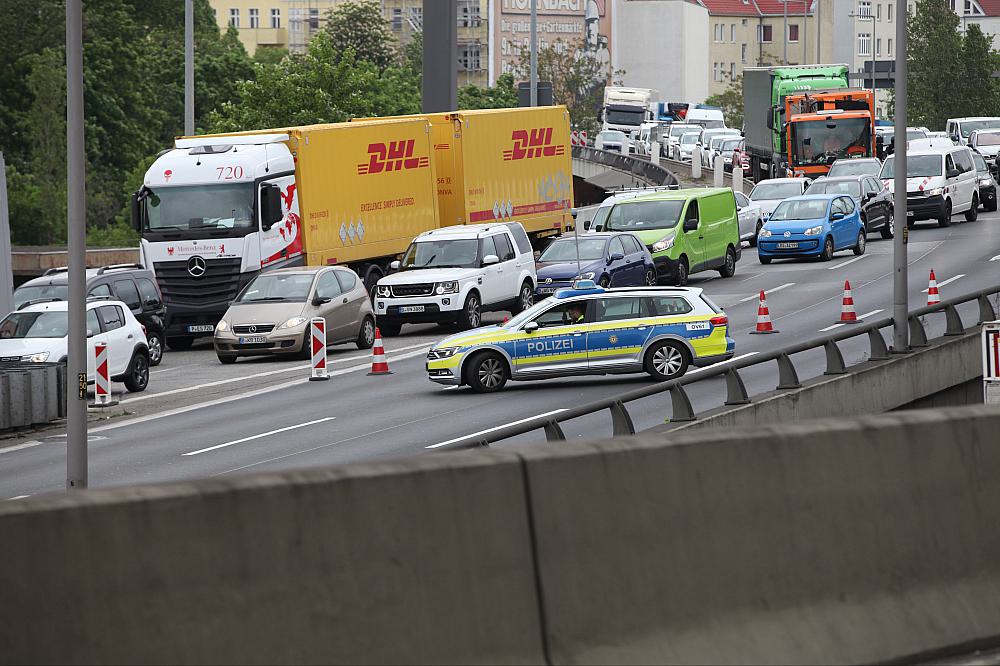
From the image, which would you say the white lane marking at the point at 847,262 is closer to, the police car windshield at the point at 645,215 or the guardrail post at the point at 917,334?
the police car windshield at the point at 645,215

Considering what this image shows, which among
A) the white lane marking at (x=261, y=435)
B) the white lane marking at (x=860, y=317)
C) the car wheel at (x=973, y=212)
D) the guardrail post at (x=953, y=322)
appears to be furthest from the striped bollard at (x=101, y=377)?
the car wheel at (x=973, y=212)

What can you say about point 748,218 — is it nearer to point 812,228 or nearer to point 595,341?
point 812,228

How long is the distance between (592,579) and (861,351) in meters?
15.5

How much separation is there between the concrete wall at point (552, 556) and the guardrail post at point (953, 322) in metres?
15.2

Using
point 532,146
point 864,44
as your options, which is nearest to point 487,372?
point 532,146

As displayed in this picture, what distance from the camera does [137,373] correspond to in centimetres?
2641

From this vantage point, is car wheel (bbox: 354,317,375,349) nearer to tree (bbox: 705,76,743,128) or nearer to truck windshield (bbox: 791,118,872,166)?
truck windshield (bbox: 791,118,872,166)

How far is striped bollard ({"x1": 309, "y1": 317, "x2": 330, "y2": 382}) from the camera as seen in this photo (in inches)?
1018

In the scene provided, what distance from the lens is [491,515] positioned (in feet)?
20.0

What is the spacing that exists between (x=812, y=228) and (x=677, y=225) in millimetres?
6693

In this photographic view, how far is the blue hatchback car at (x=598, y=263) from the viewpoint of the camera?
104ft

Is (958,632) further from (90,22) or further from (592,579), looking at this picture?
(90,22)

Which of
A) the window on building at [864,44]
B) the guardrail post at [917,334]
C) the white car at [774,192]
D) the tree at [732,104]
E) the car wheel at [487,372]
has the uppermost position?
the window on building at [864,44]

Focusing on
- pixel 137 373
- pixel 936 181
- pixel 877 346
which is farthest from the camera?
pixel 936 181
